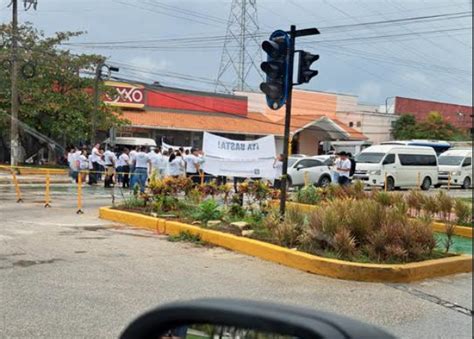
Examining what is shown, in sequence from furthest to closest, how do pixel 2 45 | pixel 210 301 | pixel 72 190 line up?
pixel 2 45 → pixel 72 190 → pixel 210 301

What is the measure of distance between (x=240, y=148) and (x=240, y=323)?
12880 millimetres

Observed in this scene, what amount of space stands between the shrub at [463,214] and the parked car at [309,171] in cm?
1271

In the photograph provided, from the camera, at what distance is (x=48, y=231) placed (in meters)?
Result: 11.1

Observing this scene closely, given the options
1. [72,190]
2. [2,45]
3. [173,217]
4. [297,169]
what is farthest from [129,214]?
[2,45]

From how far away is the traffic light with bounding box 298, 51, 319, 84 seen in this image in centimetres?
1055

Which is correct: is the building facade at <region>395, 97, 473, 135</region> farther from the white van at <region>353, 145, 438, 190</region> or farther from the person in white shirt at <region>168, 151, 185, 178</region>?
the person in white shirt at <region>168, 151, 185, 178</region>

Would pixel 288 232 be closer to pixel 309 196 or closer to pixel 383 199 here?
pixel 383 199

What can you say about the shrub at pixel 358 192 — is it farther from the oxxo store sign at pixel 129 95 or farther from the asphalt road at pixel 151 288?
the oxxo store sign at pixel 129 95

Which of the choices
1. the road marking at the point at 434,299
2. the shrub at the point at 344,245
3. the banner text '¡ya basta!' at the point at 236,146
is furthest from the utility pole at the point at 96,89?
the road marking at the point at 434,299

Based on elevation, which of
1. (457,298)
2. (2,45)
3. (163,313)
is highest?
(2,45)

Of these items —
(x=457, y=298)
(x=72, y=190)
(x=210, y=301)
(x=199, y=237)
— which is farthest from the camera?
(x=72, y=190)

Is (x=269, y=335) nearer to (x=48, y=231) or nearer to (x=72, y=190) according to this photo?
(x=48, y=231)

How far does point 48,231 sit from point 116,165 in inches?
482

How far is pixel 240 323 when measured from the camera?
66.7 inches
